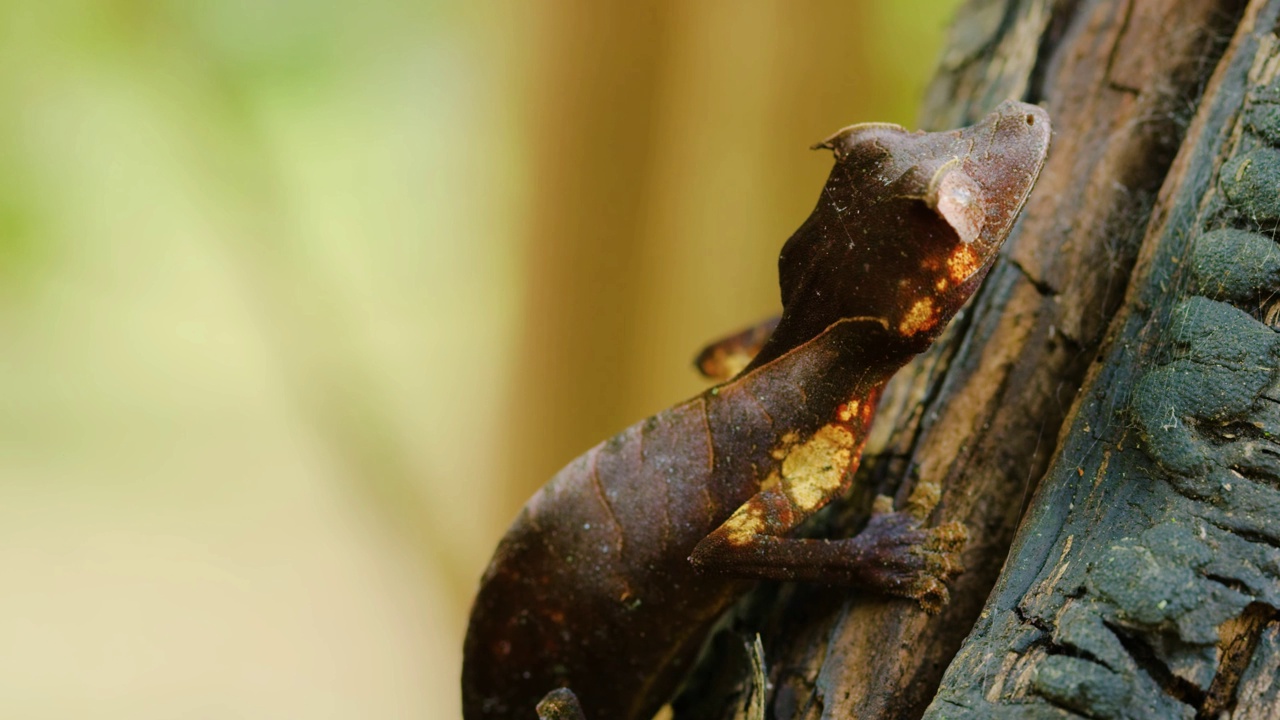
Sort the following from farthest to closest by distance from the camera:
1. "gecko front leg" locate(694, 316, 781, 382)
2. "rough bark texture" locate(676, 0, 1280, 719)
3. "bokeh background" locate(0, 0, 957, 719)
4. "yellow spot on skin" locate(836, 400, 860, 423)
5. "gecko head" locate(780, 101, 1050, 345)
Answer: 1. "bokeh background" locate(0, 0, 957, 719)
2. "gecko front leg" locate(694, 316, 781, 382)
3. "yellow spot on skin" locate(836, 400, 860, 423)
4. "gecko head" locate(780, 101, 1050, 345)
5. "rough bark texture" locate(676, 0, 1280, 719)

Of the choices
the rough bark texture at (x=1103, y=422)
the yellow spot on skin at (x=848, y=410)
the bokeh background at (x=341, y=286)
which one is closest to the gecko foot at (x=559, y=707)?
the rough bark texture at (x=1103, y=422)

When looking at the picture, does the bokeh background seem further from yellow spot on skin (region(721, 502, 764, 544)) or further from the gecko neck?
yellow spot on skin (region(721, 502, 764, 544))

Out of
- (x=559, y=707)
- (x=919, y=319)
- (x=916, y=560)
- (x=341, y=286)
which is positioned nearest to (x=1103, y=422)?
(x=919, y=319)

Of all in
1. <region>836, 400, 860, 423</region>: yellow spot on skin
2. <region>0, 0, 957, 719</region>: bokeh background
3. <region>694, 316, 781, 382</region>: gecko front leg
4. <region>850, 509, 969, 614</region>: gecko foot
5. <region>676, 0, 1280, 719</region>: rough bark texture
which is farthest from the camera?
<region>0, 0, 957, 719</region>: bokeh background

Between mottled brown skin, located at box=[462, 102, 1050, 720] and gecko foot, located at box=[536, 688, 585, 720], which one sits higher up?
mottled brown skin, located at box=[462, 102, 1050, 720]

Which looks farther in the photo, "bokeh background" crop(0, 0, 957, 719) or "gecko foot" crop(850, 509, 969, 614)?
"bokeh background" crop(0, 0, 957, 719)

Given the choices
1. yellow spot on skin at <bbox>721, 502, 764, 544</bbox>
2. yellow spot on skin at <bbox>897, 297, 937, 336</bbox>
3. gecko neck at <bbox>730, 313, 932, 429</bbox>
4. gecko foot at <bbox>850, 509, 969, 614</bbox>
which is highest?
yellow spot on skin at <bbox>897, 297, 937, 336</bbox>

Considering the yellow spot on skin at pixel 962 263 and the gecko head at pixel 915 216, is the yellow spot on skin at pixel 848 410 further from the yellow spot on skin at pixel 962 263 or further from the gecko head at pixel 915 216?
the yellow spot on skin at pixel 962 263

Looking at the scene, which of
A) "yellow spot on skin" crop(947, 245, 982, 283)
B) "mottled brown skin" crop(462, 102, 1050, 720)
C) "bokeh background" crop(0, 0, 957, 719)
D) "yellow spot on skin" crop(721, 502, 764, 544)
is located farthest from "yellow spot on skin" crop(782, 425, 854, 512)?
"bokeh background" crop(0, 0, 957, 719)
